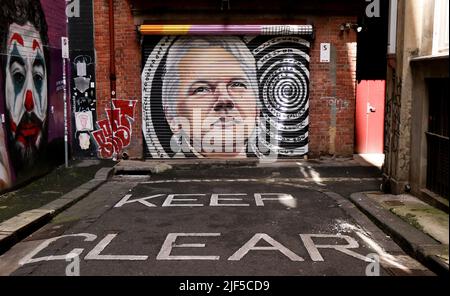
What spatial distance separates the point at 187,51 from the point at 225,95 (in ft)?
5.27

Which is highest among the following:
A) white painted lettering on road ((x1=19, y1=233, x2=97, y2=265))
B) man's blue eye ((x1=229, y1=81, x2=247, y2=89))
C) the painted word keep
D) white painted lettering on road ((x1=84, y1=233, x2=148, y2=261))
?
man's blue eye ((x1=229, y1=81, x2=247, y2=89))

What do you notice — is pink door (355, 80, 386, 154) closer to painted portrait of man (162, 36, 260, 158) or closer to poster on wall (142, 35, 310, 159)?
poster on wall (142, 35, 310, 159)

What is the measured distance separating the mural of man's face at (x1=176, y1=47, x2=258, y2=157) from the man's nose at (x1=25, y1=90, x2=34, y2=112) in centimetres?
406

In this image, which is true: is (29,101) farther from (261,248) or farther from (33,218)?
(261,248)

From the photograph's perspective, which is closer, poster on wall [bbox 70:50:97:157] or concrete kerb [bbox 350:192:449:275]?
Answer: concrete kerb [bbox 350:192:449:275]

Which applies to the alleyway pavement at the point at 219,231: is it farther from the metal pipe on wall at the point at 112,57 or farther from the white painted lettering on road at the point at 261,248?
the metal pipe on wall at the point at 112,57

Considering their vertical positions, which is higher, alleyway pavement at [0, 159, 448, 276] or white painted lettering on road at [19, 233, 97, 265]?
alleyway pavement at [0, 159, 448, 276]

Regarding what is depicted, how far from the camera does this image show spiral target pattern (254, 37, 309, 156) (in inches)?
542

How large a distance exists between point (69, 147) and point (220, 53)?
16.3ft

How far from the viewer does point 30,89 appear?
36.9 ft

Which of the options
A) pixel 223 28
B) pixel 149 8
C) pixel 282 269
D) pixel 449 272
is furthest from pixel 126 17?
pixel 449 272

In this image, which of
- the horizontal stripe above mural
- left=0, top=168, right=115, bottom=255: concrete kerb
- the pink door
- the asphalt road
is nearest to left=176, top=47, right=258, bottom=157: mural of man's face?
the horizontal stripe above mural

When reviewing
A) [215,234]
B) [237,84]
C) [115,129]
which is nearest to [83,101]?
[115,129]

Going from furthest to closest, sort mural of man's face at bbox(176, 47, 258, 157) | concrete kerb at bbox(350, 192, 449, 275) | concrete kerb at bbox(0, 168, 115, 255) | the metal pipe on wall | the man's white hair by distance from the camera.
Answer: mural of man's face at bbox(176, 47, 258, 157), the man's white hair, the metal pipe on wall, concrete kerb at bbox(0, 168, 115, 255), concrete kerb at bbox(350, 192, 449, 275)
